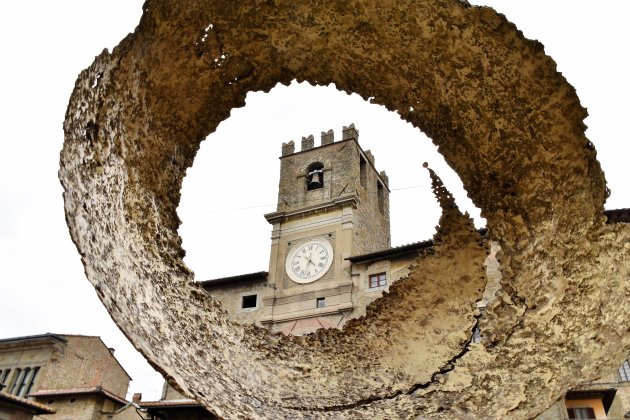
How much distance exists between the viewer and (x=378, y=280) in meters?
19.8

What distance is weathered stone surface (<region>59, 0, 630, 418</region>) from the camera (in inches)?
69.1

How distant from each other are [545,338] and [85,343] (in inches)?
989

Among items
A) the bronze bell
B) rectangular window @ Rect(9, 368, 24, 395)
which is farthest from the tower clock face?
rectangular window @ Rect(9, 368, 24, 395)

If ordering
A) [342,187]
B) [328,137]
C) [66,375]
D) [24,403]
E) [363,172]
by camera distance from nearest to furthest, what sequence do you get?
[24,403] → [66,375] → [342,187] → [363,172] → [328,137]

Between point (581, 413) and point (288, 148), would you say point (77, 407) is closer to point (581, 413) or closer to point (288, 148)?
point (288, 148)

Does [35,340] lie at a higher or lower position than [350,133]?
lower

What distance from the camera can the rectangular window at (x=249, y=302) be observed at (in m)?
22.0

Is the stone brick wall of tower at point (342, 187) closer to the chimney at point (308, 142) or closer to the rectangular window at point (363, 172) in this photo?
the rectangular window at point (363, 172)

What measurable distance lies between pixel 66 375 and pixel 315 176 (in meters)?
13.9

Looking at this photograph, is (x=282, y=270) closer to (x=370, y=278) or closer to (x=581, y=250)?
(x=370, y=278)

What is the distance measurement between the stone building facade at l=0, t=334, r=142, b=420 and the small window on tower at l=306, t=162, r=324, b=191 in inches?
480

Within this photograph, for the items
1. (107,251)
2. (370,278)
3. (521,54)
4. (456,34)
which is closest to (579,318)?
(521,54)

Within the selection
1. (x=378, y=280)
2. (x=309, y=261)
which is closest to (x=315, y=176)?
(x=309, y=261)

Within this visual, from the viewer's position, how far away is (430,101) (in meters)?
2.28
